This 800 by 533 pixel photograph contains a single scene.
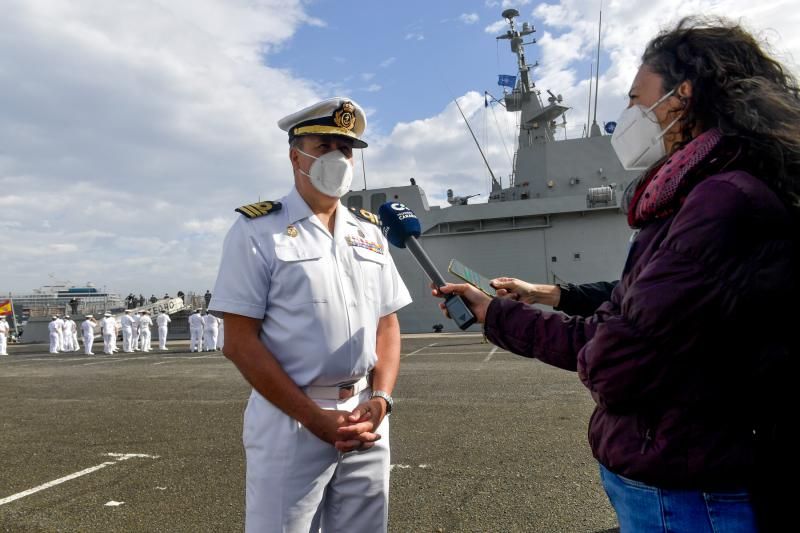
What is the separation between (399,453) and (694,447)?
3722mm

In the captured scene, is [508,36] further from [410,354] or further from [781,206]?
[781,206]

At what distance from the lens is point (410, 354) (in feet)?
43.3

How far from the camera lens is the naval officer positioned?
5.91ft

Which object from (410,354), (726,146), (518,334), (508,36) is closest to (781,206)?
(726,146)

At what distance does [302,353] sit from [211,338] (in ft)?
61.9

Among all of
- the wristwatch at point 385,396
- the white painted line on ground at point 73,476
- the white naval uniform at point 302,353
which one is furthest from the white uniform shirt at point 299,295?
the white painted line on ground at point 73,476

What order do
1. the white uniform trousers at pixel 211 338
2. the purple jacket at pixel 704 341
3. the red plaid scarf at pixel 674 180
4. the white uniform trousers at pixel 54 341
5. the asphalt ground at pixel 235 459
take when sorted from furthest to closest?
the white uniform trousers at pixel 54 341, the white uniform trousers at pixel 211 338, the asphalt ground at pixel 235 459, the red plaid scarf at pixel 674 180, the purple jacket at pixel 704 341

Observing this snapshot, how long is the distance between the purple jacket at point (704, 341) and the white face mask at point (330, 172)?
1214mm

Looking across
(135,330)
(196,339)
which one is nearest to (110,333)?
(135,330)

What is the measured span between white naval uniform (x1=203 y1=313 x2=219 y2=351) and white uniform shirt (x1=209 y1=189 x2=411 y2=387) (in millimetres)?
18317

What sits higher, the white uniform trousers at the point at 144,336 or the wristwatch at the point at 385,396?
the wristwatch at the point at 385,396

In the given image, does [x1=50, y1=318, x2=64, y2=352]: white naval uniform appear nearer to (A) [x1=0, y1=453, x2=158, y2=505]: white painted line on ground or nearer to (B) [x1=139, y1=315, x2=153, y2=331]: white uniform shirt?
(B) [x1=139, y1=315, x2=153, y2=331]: white uniform shirt

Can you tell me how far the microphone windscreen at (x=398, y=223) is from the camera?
2.19 metres

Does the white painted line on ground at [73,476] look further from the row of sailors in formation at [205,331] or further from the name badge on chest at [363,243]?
the row of sailors in formation at [205,331]
